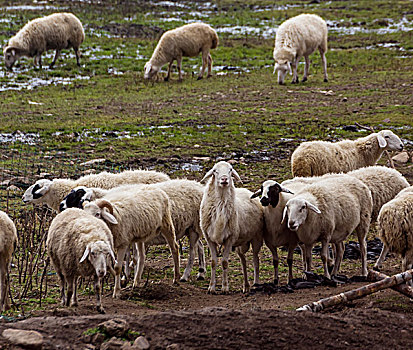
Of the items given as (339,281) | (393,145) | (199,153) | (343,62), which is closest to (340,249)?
(339,281)

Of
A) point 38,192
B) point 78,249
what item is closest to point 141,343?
point 78,249

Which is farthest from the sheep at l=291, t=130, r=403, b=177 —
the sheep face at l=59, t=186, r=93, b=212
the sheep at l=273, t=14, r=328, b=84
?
the sheep at l=273, t=14, r=328, b=84

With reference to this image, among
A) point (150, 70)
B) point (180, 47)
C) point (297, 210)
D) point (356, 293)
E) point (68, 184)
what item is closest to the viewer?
point (356, 293)

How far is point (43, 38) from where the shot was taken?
25.8 m

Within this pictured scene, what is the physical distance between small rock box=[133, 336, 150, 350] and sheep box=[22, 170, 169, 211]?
18.1 ft

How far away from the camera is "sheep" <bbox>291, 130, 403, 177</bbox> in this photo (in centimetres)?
1225

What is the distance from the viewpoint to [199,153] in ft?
51.8

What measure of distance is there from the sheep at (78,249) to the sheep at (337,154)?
5.23m

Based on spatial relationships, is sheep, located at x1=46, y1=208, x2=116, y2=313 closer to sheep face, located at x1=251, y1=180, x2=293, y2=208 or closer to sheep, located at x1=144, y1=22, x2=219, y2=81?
sheep face, located at x1=251, y1=180, x2=293, y2=208

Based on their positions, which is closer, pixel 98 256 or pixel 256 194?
pixel 98 256

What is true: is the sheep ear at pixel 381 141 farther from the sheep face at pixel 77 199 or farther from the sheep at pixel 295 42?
the sheep at pixel 295 42

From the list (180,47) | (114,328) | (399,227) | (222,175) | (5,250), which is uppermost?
(180,47)

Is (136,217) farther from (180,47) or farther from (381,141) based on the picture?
(180,47)

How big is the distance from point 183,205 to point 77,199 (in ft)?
5.37
